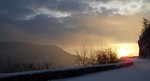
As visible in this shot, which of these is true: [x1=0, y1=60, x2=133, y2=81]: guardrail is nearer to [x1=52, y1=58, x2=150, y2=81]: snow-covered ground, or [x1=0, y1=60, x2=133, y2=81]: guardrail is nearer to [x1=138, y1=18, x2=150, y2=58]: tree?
[x1=52, y1=58, x2=150, y2=81]: snow-covered ground

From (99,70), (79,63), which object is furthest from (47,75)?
(79,63)

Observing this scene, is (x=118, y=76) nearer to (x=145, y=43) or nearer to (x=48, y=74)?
(x=48, y=74)

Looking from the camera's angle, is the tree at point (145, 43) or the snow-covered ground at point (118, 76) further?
the tree at point (145, 43)

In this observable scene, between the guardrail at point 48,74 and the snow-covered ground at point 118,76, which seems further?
the snow-covered ground at point 118,76

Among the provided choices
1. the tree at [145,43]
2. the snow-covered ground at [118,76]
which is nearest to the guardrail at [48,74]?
the snow-covered ground at [118,76]

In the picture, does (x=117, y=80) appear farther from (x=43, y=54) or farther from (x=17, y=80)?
(x=43, y=54)

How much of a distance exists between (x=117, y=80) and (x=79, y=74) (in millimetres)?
5930

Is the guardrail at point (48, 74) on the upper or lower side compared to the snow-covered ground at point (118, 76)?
upper

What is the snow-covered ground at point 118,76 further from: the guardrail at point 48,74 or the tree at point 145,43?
the tree at point 145,43

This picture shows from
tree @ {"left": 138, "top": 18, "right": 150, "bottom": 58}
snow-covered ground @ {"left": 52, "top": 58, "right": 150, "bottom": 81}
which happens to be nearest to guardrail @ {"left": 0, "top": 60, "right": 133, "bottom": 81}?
snow-covered ground @ {"left": 52, "top": 58, "right": 150, "bottom": 81}

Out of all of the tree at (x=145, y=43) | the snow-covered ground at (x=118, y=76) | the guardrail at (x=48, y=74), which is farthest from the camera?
the tree at (x=145, y=43)

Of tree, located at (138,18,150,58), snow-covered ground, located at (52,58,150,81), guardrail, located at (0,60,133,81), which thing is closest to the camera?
guardrail, located at (0,60,133,81)

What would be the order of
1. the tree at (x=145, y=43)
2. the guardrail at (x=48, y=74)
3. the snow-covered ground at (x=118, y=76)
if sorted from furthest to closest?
1. the tree at (x=145, y=43)
2. the snow-covered ground at (x=118, y=76)
3. the guardrail at (x=48, y=74)

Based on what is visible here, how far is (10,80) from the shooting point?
20.2m
